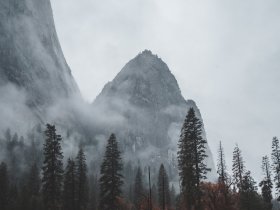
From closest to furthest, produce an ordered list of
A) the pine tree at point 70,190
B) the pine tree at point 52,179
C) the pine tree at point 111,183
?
the pine tree at point 52,179 < the pine tree at point 111,183 < the pine tree at point 70,190

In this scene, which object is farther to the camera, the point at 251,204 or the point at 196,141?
the point at 251,204

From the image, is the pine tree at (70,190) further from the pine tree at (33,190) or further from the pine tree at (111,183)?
the pine tree at (33,190)

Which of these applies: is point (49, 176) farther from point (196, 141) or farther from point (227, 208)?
point (227, 208)

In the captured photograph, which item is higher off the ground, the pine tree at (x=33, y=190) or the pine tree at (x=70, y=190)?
the pine tree at (x=33, y=190)

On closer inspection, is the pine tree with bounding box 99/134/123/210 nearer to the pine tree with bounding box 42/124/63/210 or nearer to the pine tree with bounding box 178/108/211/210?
the pine tree with bounding box 42/124/63/210

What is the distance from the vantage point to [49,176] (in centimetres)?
5388

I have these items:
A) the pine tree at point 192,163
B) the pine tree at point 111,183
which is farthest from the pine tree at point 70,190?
the pine tree at point 192,163

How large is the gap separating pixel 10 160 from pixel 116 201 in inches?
5977

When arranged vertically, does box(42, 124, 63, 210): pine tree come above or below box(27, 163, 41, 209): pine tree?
below

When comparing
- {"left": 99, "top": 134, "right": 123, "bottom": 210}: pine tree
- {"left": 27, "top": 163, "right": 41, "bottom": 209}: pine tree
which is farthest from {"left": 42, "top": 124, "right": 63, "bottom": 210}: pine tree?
{"left": 27, "top": 163, "right": 41, "bottom": 209}: pine tree

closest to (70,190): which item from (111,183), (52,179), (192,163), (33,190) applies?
(52,179)

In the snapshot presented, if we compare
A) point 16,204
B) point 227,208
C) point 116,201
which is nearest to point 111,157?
point 116,201

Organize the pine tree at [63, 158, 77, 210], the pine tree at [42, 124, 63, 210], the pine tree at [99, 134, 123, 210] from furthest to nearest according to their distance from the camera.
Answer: the pine tree at [63, 158, 77, 210] < the pine tree at [99, 134, 123, 210] < the pine tree at [42, 124, 63, 210]

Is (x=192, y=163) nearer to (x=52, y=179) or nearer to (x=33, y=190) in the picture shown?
(x=52, y=179)
